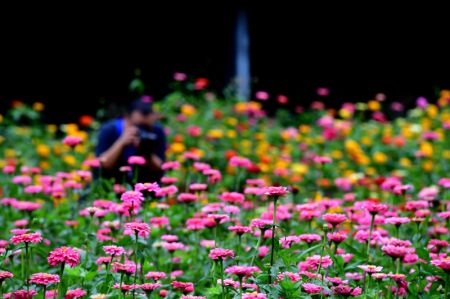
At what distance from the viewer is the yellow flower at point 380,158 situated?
5230 millimetres

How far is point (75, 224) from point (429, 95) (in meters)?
6.09

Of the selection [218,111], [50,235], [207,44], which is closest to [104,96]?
[207,44]

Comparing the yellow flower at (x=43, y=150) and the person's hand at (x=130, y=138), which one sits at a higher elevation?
the yellow flower at (x=43, y=150)

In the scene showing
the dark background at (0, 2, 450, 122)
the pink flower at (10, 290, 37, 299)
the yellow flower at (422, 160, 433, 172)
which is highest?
the dark background at (0, 2, 450, 122)

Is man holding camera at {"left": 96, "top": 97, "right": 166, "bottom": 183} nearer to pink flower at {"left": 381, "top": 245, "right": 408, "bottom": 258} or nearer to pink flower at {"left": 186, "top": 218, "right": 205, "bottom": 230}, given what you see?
pink flower at {"left": 186, "top": 218, "right": 205, "bottom": 230}

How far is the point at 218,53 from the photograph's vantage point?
25.9ft

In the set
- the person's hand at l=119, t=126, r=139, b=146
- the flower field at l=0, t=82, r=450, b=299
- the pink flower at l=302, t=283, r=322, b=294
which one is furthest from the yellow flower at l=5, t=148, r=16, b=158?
the pink flower at l=302, t=283, r=322, b=294

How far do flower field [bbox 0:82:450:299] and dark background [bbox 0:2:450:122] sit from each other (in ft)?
3.19

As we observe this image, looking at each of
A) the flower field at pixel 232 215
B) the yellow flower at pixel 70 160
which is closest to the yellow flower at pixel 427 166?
the flower field at pixel 232 215

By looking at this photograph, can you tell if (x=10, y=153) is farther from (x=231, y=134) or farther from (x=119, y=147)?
(x=119, y=147)

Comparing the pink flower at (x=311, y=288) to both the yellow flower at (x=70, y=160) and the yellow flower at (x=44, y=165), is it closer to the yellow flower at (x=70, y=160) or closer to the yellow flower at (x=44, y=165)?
the yellow flower at (x=70, y=160)

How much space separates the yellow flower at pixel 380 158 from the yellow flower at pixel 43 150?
2.30 meters

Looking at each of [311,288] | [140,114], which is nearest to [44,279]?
[311,288]

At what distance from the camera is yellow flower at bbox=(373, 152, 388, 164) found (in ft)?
17.2
